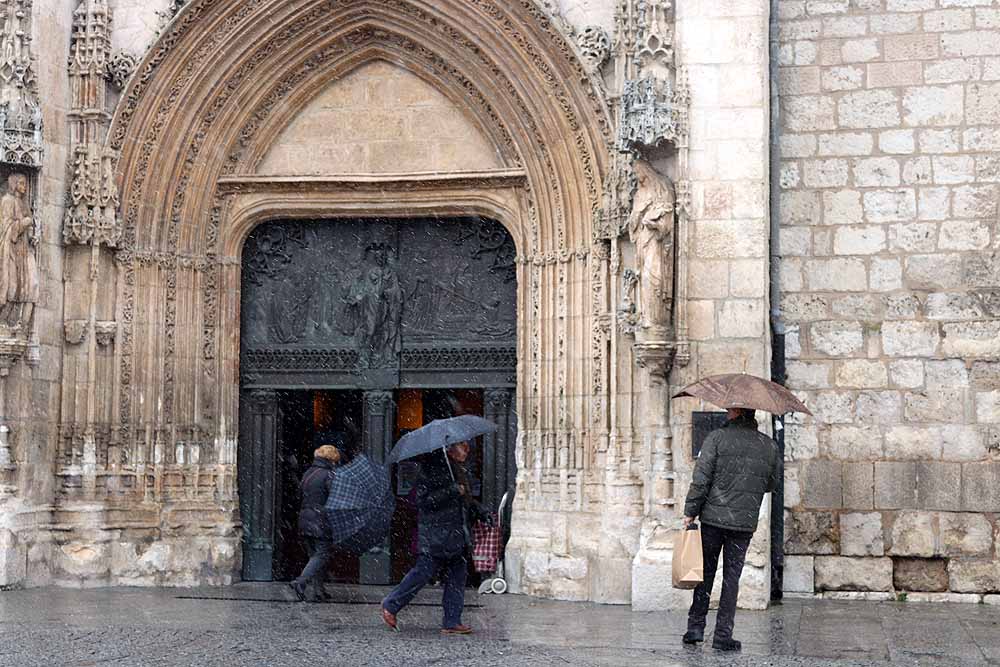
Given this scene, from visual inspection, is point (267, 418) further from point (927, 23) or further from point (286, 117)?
point (927, 23)

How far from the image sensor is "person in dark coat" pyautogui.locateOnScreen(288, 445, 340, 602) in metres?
13.7

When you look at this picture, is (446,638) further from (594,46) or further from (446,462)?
(594,46)

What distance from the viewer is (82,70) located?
14.9 metres

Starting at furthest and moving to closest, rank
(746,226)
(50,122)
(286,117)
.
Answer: (286,117) < (50,122) < (746,226)

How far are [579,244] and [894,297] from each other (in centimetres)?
281

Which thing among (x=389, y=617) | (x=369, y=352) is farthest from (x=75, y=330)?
(x=389, y=617)

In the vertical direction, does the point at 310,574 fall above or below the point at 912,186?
below

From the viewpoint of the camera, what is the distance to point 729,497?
10.1 metres

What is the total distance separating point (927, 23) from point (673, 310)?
10.7 feet

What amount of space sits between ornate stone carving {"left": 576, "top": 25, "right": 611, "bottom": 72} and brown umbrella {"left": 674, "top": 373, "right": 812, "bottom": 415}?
447cm

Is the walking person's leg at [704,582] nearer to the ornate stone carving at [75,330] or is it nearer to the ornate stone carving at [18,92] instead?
the ornate stone carving at [75,330]

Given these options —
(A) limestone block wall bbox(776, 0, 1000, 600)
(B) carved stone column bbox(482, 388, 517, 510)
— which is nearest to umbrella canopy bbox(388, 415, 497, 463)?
(A) limestone block wall bbox(776, 0, 1000, 600)

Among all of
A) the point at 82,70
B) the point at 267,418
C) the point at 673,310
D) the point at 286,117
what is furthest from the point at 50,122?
the point at 673,310

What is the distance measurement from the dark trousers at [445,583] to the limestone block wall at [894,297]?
3.67 metres
